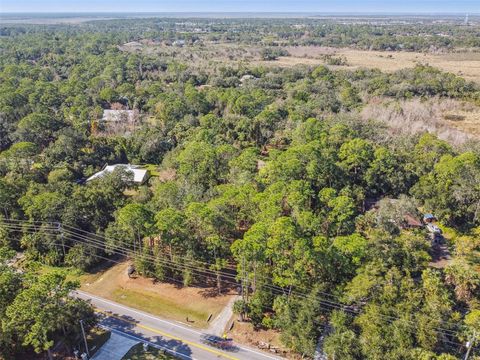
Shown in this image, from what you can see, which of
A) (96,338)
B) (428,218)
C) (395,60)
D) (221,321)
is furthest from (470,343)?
(395,60)

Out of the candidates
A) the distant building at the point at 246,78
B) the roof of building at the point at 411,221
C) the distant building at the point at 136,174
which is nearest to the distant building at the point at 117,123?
the distant building at the point at 136,174

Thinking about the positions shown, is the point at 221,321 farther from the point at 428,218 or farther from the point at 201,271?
the point at 428,218

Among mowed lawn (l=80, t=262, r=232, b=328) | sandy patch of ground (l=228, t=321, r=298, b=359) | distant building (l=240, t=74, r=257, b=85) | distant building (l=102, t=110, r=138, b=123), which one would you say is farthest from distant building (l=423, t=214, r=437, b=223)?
distant building (l=240, t=74, r=257, b=85)

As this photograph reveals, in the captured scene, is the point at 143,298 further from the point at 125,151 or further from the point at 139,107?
the point at 139,107

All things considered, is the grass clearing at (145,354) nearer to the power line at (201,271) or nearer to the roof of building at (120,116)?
the power line at (201,271)

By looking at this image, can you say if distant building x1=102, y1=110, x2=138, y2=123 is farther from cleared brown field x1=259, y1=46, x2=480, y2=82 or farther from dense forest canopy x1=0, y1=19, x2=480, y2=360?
cleared brown field x1=259, y1=46, x2=480, y2=82
